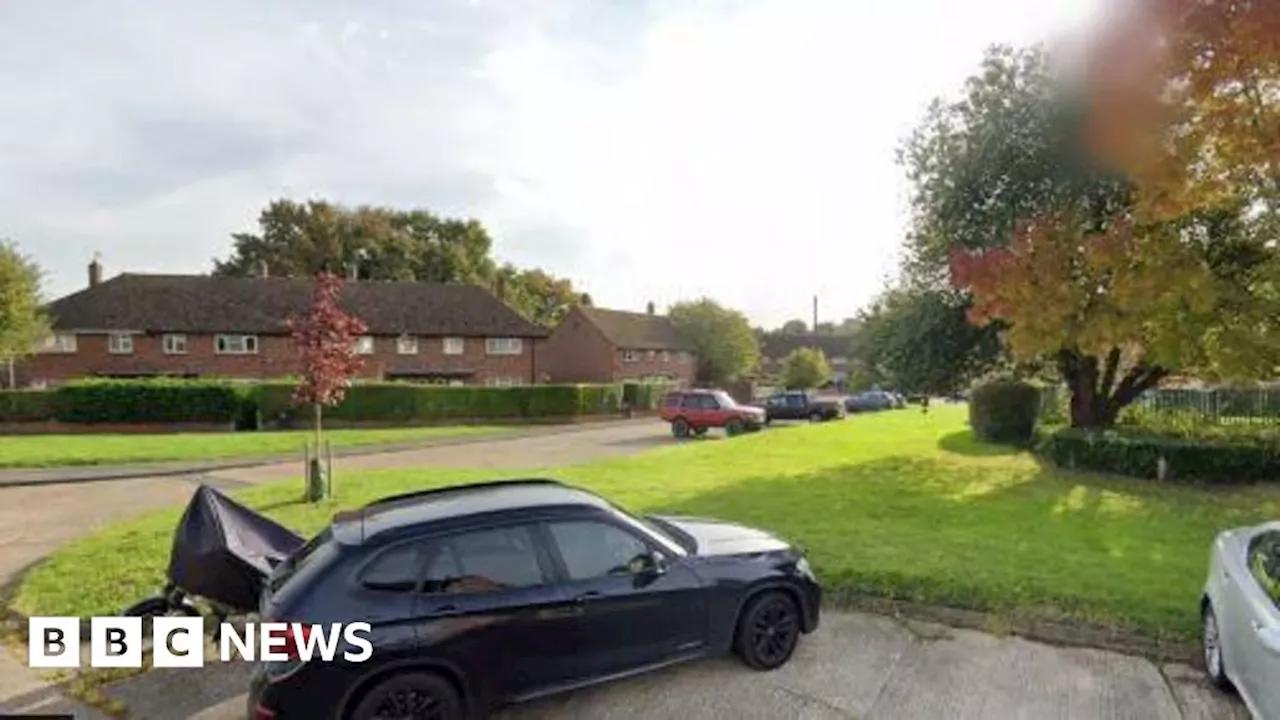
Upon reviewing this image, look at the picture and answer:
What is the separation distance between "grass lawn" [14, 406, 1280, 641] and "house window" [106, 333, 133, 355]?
28.9 meters

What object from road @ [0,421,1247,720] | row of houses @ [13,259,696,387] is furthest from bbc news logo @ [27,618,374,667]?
row of houses @ [13,259,696,387]

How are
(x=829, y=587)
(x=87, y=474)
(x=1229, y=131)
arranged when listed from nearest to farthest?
(x=829, y=587)
(x=1229, y=131)
(x=87, y=474)

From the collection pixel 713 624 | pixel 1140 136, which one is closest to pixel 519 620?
pixel 713 624

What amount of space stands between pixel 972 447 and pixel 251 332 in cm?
3463

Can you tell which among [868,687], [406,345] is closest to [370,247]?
[406,345]

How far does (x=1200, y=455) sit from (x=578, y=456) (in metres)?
13.9

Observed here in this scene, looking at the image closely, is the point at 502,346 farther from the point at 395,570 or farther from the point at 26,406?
the point at 395,570

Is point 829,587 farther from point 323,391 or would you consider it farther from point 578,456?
point 578,456

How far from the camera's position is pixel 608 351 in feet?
177

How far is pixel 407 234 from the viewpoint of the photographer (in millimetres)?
66000

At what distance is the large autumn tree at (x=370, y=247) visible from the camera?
5991 cm

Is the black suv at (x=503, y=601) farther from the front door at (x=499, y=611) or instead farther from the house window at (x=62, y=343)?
the house window at (x=62, y=343)

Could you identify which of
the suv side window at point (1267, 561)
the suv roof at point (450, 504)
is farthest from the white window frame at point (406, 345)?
the suv side window at point (1267, 561)

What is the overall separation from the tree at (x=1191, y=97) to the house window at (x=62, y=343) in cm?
4306
